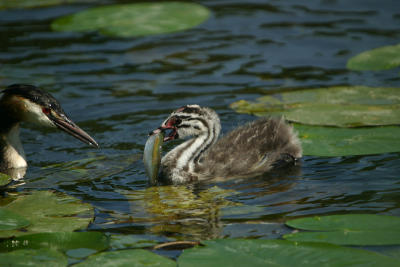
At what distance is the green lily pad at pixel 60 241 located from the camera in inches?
217

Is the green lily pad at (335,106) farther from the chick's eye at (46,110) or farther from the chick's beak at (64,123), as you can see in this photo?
the chick's eye at (46,110)

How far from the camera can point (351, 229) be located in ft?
18.0

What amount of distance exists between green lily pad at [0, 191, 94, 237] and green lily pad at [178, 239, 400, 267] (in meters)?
1.34

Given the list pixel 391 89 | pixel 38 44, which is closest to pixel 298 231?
pixel 391 89

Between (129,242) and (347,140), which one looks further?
(347,140)

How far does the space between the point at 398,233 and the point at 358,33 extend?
7.86 metres

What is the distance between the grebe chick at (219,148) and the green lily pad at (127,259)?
2.53 metres

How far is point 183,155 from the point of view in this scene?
781cm

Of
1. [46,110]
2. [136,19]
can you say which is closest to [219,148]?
[46,110]

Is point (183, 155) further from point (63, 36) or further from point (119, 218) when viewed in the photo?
point (63, 36)

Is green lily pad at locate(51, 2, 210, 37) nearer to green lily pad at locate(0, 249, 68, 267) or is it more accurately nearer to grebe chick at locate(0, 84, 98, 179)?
grebe chick at locate(0, 84, 98, 179)

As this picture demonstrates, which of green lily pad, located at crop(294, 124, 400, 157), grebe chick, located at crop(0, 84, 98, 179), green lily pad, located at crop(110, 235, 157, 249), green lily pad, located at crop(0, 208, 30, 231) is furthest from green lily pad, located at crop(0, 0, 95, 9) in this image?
green lily pad, located at crop(110, 235, 157, 249)

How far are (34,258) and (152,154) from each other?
2.51m

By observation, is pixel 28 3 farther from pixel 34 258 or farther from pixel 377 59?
pixel 34 258
